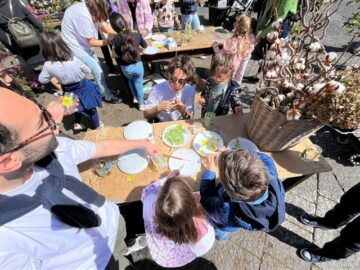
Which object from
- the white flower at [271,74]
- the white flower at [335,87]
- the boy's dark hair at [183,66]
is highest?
the white flower at [335,87]

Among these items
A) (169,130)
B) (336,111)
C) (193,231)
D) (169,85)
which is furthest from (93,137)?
(336,111)

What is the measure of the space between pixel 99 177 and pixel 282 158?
1733mm

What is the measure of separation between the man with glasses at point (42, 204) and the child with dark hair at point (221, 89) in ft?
5.59

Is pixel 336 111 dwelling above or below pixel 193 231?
above

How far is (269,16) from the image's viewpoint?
423 cm

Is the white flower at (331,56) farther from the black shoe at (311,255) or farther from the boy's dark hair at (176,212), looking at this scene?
the black shoe at (311,255)

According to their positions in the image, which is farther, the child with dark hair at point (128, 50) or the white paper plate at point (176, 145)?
the child with dark hair at point (128, 50)

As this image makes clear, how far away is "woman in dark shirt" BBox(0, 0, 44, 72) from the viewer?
374cm

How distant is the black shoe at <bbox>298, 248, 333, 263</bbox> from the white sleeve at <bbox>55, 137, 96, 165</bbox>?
2.51 meters

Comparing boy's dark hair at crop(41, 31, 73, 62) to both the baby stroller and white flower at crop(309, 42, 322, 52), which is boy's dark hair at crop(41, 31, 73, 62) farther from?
the baby stroller

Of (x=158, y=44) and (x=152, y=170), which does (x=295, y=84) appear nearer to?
(x=152, y=170)

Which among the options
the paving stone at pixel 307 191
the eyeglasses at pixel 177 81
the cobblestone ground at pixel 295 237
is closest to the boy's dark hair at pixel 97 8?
the eyeglasses at pixel 177 81

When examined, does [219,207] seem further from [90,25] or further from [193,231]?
[90,25]

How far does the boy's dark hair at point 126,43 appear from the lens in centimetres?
337
